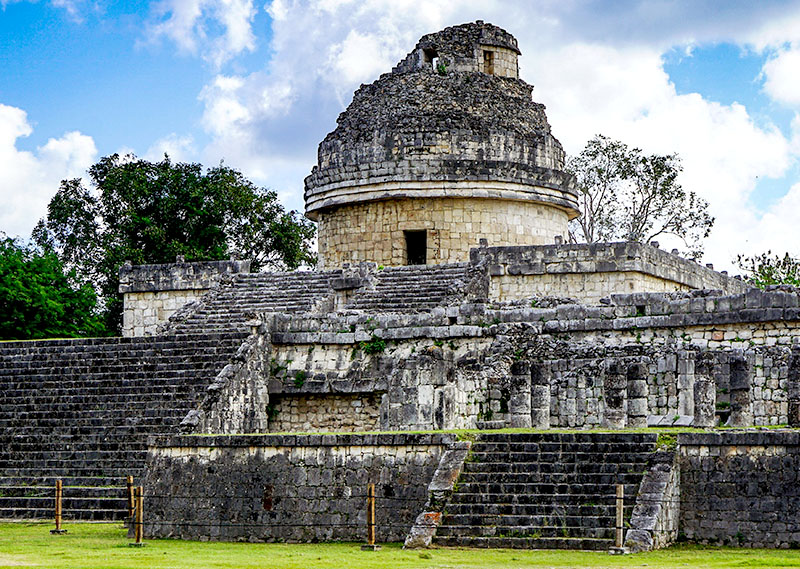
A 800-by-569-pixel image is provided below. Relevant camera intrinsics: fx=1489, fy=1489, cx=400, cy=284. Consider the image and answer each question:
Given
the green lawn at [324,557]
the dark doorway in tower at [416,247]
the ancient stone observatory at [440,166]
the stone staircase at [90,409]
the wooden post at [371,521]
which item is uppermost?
the ancient stone observatory at [440,166]

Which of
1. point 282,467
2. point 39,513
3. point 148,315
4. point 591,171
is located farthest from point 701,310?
point 591,171

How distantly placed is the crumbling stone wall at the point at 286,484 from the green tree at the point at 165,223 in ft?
69.0

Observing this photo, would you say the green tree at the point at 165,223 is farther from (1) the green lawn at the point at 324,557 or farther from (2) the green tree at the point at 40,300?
(1) the green lawn at the point at 324,557

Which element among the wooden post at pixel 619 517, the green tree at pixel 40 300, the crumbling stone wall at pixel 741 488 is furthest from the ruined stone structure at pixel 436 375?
the green tree at pixel 40 300

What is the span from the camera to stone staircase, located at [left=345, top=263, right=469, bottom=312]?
27.2 metres

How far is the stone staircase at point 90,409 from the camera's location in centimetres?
2239

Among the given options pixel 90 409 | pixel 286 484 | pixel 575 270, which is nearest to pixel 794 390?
pixel 286 484

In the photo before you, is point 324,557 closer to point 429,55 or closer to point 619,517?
point 619,517

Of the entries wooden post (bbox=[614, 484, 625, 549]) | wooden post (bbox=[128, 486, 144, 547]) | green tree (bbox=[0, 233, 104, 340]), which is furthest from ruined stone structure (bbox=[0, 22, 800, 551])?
green tree (bbox=[0, 233, 104, 340])

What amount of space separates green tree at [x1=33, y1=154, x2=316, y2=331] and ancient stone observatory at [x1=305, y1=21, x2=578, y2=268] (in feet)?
28.7

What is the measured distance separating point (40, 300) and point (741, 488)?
23.9m

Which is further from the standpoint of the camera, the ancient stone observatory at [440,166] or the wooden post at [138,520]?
the ancient stone observatory at [440,166]

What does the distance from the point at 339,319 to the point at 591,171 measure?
21438 millimetres

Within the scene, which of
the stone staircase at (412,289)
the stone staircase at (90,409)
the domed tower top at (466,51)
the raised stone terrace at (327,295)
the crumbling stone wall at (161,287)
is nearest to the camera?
the stone staircase at (90,409)
